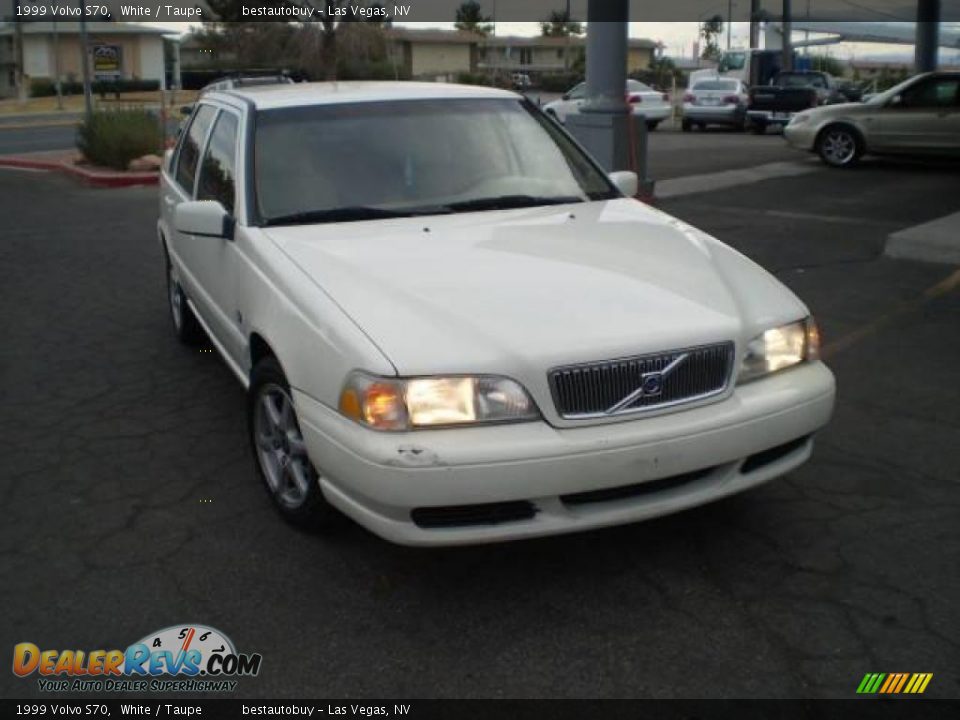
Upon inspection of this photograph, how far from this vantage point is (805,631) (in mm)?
3207

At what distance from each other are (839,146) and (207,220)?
1423 cm

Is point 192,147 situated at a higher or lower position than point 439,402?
higher

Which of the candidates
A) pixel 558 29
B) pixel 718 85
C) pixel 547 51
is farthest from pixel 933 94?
pixel 547 51

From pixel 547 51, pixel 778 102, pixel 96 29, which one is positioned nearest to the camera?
pixel 778 102

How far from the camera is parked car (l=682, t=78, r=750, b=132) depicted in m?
27.5

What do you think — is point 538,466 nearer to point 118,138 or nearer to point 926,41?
Answer: point 118,138

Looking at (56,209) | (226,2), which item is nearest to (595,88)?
(56,209)

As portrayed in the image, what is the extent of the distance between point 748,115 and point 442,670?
84.7 ft

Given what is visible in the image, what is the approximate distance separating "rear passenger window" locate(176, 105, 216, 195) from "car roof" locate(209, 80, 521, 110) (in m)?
0.24

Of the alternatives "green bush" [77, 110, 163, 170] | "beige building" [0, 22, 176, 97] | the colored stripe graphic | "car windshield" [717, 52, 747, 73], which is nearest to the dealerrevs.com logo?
the colored stripe graphic

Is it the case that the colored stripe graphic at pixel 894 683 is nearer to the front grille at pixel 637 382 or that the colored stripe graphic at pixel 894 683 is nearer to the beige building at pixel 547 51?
the front grille at pixel 637 382

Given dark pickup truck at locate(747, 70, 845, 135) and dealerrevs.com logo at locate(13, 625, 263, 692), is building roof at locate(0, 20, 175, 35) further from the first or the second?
Answer: dealerrevs.com logo at locate(13, 625, 263, 692)

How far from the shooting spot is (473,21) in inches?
3492
